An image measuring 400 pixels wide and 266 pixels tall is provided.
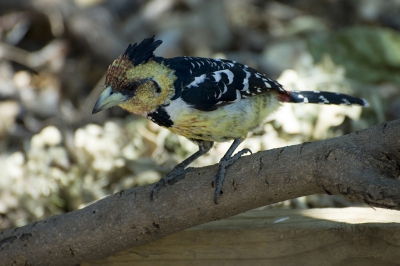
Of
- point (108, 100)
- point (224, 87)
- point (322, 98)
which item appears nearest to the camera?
point (108, 100)

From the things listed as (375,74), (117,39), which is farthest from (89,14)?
(375,74)

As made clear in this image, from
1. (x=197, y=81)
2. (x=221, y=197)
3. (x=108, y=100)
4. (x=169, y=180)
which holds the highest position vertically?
(x=197, y=81)

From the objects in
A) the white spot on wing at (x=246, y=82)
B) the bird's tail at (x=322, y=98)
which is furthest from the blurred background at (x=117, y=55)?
the white spot on wing at (x=246, y=82)

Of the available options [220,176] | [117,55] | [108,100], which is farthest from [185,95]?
[117,55]

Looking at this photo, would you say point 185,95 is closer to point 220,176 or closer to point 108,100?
point 108,100

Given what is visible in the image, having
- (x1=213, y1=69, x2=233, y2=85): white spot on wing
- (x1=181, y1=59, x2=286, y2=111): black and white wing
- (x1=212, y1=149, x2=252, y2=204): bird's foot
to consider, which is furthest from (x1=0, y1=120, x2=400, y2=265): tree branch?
(x1=213, y1=69, x2=233, y2=85): white spot on wing

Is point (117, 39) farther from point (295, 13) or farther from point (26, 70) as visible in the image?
point (295, 13)

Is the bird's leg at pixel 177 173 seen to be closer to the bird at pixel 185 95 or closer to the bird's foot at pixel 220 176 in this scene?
the bird at pixel 185 95
